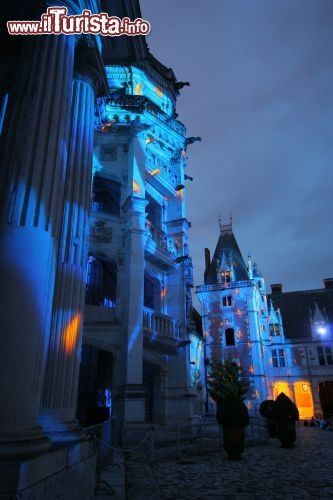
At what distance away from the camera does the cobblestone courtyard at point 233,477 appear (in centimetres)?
685

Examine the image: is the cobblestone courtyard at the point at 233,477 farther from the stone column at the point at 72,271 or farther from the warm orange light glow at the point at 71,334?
the warm orange light glow at the point at 71,334

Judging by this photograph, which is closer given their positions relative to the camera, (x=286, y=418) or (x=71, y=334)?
(x=71, y=334)

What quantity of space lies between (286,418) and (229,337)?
24073 mm

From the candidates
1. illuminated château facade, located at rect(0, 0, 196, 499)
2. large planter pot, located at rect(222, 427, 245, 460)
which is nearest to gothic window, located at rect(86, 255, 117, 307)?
illuminated château facade, located at rect(0, 0, 196, 499)

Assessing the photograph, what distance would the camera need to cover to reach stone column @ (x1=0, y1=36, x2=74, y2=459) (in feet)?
13.0

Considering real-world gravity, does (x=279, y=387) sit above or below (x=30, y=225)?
below

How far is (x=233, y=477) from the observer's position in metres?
8.41

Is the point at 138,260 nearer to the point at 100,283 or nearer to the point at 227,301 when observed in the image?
the point at 100,283

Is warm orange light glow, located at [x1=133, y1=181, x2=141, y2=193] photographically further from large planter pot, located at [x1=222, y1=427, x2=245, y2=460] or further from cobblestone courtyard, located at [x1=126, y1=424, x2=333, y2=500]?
cobblestone courtyard, located at [x1=126, y1=424, x2=333, y2=500]

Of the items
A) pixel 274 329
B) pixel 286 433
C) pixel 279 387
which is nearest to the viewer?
pixel 286 433

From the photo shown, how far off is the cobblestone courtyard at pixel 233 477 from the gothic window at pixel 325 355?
92.7 feet

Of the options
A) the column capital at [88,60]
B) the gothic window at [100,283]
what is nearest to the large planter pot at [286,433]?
the gothic window at [100,283]

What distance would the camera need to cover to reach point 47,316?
477 cm

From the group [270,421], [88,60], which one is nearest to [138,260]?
[88,60]
